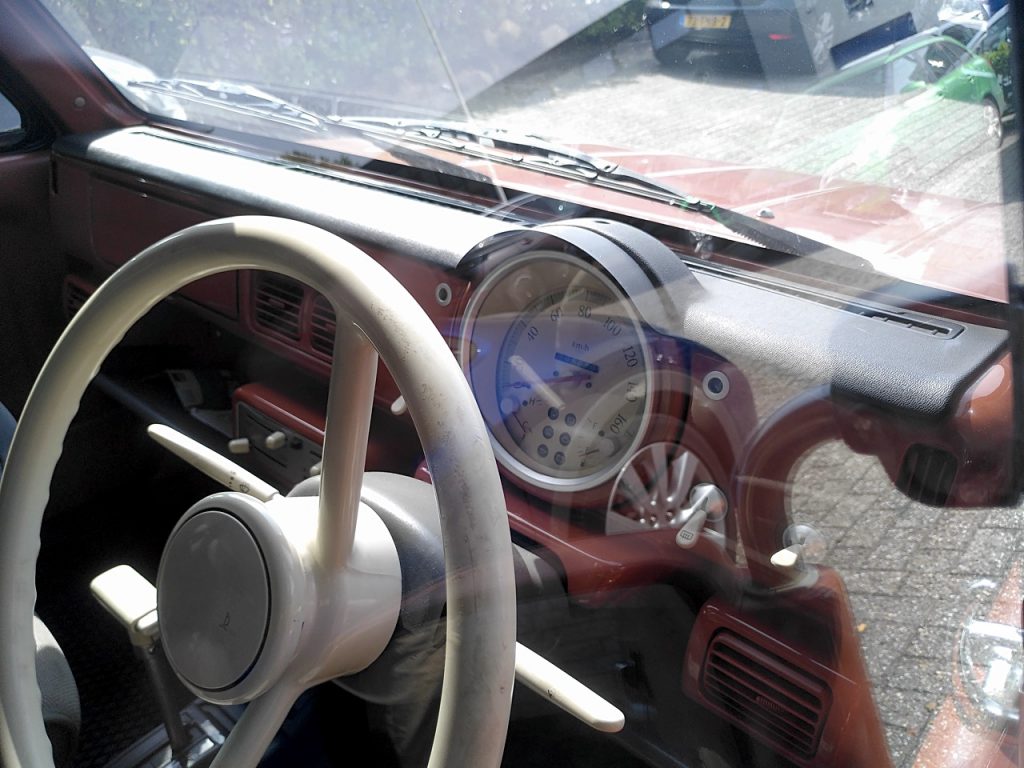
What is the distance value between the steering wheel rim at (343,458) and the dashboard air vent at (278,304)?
3.73 ft

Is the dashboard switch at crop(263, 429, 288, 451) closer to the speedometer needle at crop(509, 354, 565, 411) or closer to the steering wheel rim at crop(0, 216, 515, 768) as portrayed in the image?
the speedometer needle at crop(509, 354, 565, 411)

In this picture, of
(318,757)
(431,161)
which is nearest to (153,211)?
(431,161)

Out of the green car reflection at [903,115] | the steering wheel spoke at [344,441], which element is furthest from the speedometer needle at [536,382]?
the steering wheel spoke at [344,441]

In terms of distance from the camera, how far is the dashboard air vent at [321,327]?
6.80 ft

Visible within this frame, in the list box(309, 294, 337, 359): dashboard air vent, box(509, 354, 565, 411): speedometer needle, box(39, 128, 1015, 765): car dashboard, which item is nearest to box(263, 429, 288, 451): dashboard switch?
box(309, 294, 337, 359): dashboard air vent

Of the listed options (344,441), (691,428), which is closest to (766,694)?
(691,428)

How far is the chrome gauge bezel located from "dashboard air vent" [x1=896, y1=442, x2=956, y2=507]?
0.38 m

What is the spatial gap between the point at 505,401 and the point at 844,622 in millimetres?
658

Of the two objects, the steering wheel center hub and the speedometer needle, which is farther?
the speedometer needle

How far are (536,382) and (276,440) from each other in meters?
0.84

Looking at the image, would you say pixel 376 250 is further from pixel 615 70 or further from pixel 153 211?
pixel 153 211

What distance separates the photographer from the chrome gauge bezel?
1434mm

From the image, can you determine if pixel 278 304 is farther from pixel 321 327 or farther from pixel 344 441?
pixel 344 441

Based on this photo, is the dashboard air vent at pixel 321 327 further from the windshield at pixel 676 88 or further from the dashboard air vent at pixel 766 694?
the dashboard air vent at pixel 766 694
